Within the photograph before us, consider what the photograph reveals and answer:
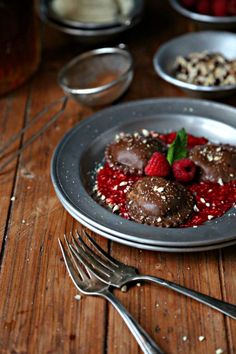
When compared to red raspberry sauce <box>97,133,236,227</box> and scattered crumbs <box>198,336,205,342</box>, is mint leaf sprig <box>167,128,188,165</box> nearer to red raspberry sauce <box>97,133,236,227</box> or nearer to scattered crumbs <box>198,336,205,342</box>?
red raspberry sauce <box>97,133,236,227</box>

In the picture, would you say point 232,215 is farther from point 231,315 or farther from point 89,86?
point 89,86

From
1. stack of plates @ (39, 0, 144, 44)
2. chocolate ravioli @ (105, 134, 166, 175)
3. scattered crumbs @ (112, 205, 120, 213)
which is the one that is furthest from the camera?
stack of plates @ (39, 0, 144, 44)

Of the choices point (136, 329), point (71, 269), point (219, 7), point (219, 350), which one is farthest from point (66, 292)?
point (219, 7)

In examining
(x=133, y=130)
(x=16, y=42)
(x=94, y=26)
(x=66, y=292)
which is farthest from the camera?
(x=94, y=26)

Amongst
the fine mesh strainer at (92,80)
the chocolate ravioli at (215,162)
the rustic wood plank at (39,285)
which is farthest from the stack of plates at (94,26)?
the chocolate ravioli at (215,162)

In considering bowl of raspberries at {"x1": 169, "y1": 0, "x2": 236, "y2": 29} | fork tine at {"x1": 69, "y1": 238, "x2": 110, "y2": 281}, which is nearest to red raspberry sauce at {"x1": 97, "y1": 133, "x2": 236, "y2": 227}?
fork tine at {"x1": 69, "y1": 238, "x2": 110, "y2": 281}

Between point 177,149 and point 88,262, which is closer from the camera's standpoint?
point 88,262

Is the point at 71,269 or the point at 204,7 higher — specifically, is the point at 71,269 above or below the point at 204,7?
below

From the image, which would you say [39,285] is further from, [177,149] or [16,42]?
[16,42]
